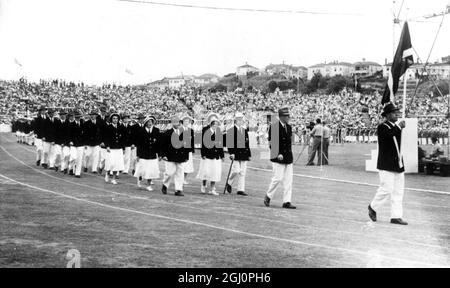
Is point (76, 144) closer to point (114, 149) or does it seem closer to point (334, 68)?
point (114, 149)

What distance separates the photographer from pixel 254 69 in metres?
113

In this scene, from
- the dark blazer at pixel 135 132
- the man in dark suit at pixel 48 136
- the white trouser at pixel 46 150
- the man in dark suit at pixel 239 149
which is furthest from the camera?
the white trouser at pixel 46 150

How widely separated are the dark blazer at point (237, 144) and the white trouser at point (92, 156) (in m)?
6.29

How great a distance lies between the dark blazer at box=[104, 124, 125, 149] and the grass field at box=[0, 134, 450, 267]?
1.36 metres

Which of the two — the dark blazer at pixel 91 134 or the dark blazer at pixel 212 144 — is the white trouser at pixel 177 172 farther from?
the dark blazer at pixel 91 134

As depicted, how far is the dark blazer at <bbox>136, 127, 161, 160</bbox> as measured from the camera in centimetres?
1558

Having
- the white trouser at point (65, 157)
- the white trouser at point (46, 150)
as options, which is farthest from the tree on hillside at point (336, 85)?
the white trouser at point (65, 157)

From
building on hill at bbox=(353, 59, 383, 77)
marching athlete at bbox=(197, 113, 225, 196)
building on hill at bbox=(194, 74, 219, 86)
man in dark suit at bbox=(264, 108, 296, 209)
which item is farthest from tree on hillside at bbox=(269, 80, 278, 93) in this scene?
man in dark suit at bbox=(264, 108, 296, 209)

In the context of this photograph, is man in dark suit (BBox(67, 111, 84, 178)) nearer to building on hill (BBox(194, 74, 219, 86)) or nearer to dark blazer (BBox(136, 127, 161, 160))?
dark blazer (BBox(136, 127, 161, 160))

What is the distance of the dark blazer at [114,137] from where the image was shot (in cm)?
1691

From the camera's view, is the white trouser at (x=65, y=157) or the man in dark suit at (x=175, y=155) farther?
the white trouser at (x=65, y=157)

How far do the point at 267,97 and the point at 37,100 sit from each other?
2880cm
